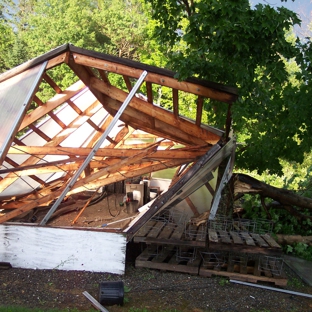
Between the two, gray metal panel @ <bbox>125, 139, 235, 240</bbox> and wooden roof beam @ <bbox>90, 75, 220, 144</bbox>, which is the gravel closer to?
gray metal panel @ <bbox>125, 139, 235, 240</bbox>

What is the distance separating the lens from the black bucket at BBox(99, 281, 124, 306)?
4.65 meters

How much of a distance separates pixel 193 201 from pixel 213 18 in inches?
209

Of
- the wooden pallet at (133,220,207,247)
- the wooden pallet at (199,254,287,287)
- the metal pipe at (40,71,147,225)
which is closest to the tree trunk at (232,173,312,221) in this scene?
the wooden pallet at (133,220,207,247)

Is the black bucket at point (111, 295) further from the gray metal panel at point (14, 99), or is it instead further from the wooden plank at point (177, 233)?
the gray metal panel at point (14, 99)

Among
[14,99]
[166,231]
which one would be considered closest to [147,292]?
[166,231]

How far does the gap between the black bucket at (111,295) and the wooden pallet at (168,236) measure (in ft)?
4.43

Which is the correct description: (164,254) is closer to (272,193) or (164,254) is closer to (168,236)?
(168,236)

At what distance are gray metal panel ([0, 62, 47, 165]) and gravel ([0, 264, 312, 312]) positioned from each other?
68.4 inches

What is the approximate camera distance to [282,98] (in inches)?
266

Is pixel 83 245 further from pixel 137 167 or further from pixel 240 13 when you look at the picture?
pixel 240 13

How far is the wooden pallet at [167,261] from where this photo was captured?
19.7ft

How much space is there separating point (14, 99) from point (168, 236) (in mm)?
3183

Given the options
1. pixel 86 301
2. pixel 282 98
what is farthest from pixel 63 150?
pixel 282 98

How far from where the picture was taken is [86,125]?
32.3ft
